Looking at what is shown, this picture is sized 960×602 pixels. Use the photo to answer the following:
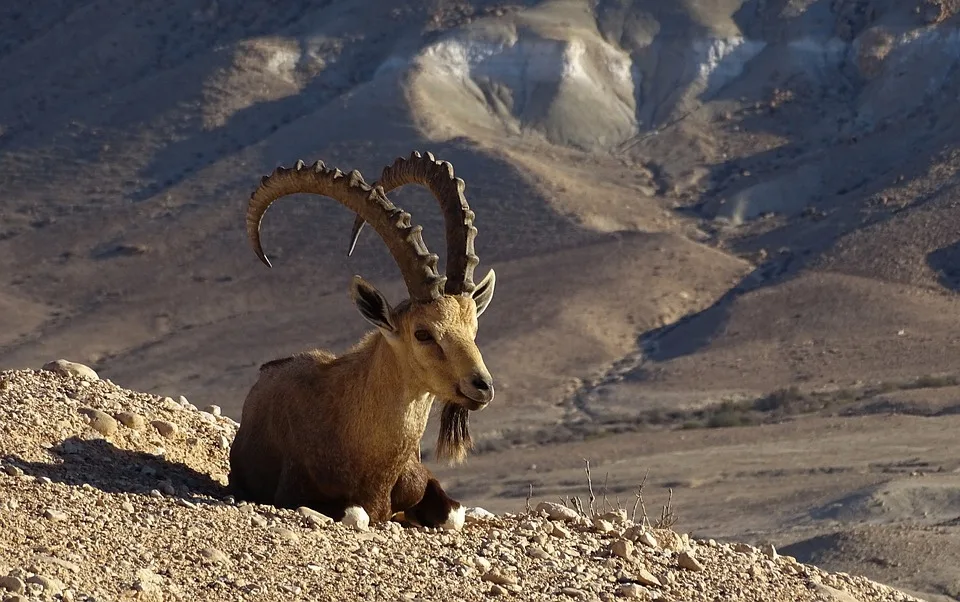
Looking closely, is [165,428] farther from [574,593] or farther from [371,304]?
[574,593]

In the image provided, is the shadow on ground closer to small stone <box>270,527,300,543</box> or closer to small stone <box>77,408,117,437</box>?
small stone <box>77,408,117,437</box>

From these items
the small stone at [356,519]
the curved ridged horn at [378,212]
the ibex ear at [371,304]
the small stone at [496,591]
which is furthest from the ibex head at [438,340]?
the small stone at [496,591]

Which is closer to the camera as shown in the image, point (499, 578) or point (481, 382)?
point (499, 578)

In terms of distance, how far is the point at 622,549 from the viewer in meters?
9.90

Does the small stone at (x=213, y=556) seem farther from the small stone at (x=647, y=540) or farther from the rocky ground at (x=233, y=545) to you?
the small stone at (x=647, y=540)

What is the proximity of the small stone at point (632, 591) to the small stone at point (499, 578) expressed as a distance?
0.60 m

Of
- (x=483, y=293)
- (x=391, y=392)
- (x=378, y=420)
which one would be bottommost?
(x=378, y=420)

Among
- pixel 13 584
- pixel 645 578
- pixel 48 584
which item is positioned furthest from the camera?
pixel 645 578

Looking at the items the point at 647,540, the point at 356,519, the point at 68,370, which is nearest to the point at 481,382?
the point at 356,519

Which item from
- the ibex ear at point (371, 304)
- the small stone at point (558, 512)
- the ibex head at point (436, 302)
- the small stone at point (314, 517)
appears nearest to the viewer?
the small stone at point (314, 517)

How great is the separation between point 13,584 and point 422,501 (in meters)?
3.56

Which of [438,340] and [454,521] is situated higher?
[438,340]

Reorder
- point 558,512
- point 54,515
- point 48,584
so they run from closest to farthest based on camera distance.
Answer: point 48,584, point 54,515, point 558,512

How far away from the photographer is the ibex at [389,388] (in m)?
9.87
